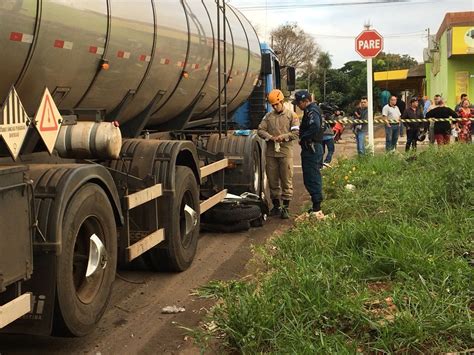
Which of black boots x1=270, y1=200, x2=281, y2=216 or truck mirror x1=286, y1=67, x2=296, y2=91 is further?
truck mirror x1=286, y1=67, x2=296, y2=91

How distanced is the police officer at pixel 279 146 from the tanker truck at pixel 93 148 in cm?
126

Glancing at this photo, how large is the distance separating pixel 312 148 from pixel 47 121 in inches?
203

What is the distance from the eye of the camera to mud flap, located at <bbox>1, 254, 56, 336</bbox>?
372 cm

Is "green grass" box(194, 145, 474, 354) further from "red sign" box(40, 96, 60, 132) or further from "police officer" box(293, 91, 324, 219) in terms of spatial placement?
"red sign" box(40, 96, 60, 132)

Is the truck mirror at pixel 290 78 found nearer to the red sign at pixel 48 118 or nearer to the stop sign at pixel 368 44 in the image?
the stop sign at pixel 368 44

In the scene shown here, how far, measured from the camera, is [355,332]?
4.02 m

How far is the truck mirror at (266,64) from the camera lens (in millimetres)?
11258

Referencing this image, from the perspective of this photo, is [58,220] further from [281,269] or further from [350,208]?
[350,208]

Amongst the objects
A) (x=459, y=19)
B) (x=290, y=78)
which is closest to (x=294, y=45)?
(x=459, y=19)

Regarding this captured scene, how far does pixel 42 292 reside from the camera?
3717 mm

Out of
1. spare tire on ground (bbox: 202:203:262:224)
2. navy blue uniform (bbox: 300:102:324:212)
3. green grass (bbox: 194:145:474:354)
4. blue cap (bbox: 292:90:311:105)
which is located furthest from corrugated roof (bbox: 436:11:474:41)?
spare tire on ground (bbox: 202:203:262:224)

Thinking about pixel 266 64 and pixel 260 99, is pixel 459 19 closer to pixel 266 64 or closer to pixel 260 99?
pixel 266 64

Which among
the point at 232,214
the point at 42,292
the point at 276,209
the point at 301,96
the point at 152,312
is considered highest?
the point at 301,96

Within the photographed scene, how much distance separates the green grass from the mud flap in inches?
43.3
